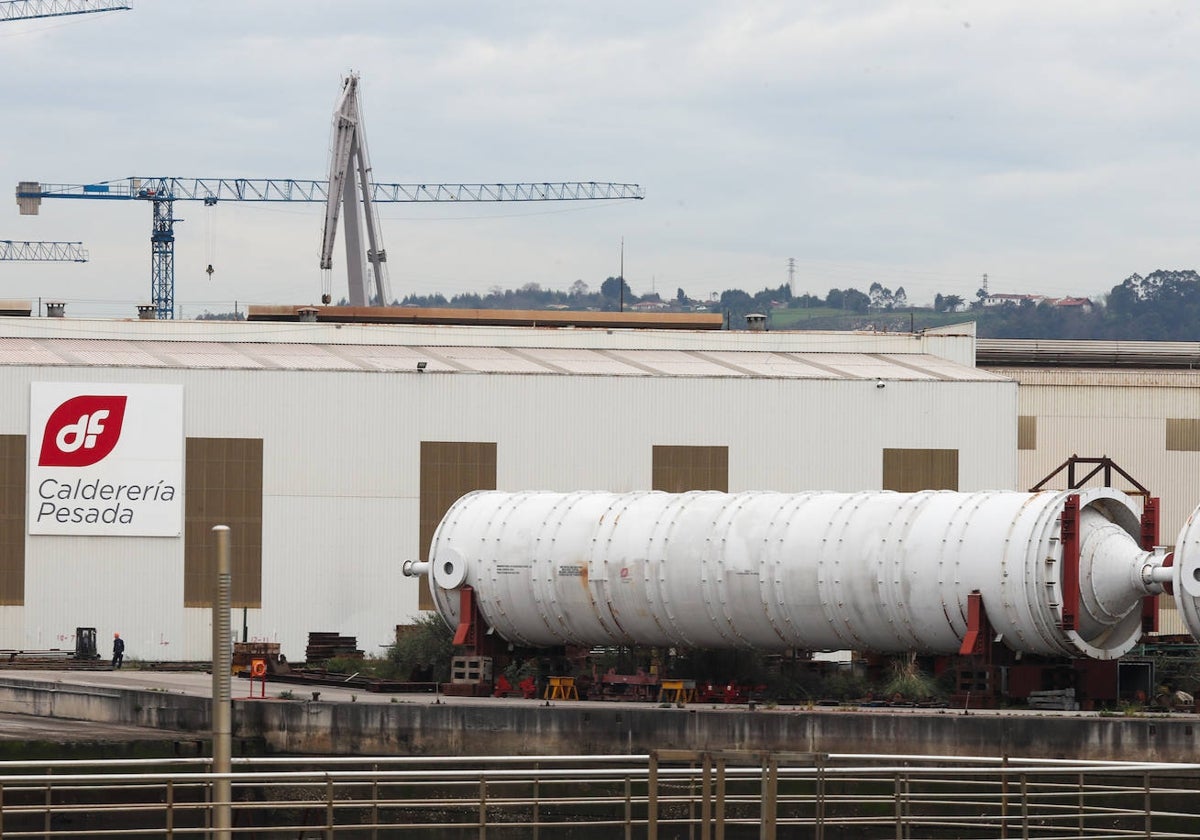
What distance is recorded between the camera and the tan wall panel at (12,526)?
180ft

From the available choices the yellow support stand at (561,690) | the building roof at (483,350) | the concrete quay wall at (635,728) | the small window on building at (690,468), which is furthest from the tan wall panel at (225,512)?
the yellow support stand at (561,690)

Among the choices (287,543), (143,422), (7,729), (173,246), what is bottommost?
(7,729)

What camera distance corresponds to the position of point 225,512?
2199 inches

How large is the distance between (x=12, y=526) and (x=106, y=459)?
127 inches

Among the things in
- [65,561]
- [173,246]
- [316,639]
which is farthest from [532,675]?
[173,246]

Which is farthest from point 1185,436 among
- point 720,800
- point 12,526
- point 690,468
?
point 720,800

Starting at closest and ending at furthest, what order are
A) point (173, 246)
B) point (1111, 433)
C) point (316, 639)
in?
point (316, 639)
point (1111, 433)
point (173, 246)

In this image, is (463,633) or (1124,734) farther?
(463,633)

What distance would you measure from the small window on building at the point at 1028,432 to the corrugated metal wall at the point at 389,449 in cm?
870

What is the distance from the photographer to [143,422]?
56031 millimetres

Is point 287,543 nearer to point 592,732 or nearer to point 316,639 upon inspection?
point 316,639

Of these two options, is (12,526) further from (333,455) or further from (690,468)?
(690,468)

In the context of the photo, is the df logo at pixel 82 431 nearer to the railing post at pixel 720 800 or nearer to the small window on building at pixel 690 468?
the small window on building at pixel 690 468

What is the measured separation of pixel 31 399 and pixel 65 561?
4839 mm
